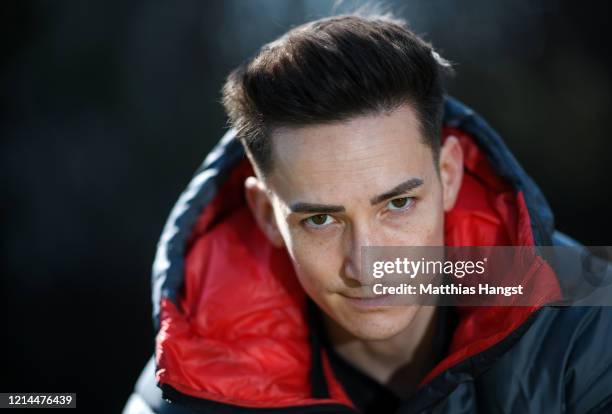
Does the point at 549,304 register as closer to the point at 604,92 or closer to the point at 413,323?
the point at 413,323

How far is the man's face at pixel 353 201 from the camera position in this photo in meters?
1.08

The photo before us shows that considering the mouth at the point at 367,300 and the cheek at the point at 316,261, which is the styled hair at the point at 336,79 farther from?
the mouth at the point at 367,300

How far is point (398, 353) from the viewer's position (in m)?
1.37

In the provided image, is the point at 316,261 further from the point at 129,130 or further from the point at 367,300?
the point at 129,130

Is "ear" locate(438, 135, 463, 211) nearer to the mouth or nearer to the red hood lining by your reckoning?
the red hood lining

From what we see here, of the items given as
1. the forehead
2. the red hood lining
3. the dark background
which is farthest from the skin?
the dark background

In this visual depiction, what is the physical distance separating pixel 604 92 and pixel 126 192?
1415mm

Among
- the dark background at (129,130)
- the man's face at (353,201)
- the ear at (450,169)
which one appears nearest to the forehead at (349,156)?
the man's face at (353,201)

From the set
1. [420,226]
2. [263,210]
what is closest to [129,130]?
[263,210]

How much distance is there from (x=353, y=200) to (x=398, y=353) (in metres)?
0.44

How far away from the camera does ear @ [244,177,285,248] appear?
51.5 inches

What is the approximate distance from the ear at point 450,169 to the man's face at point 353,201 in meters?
0.07

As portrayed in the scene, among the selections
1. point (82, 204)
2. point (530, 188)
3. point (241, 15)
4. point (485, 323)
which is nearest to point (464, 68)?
point (241, 15)

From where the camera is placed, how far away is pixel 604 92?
1900 millimetres
